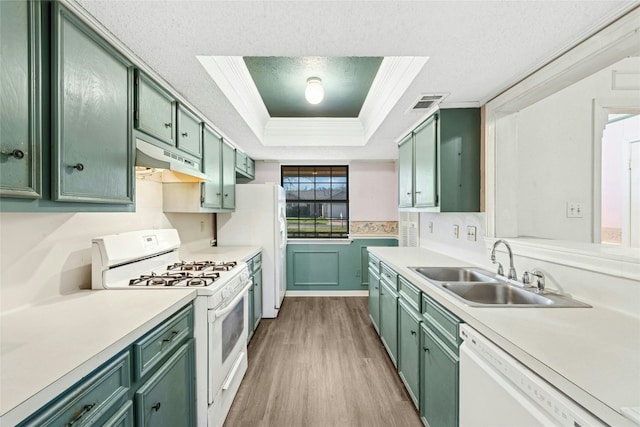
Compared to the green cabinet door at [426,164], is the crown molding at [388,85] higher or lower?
higher

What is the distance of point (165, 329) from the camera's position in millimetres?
1219

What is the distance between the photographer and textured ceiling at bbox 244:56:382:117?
6.88ft

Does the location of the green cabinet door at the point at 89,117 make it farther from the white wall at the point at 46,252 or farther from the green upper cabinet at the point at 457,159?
the green upper cabinet at the point at 457,159

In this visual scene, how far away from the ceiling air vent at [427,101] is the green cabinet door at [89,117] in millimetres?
1858

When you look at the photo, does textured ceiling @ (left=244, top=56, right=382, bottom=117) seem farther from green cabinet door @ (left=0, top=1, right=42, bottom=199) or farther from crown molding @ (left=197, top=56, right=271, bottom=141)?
green cabinet door @ (left=0, top=1, right=42, bottom=199)

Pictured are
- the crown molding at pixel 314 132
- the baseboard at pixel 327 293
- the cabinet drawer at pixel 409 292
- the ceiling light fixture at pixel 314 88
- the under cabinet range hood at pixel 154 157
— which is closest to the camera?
the under cabinet range hood at pixel 154 157

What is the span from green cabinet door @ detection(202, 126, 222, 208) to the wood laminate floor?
4.97ft

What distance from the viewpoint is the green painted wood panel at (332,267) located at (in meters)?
4.30

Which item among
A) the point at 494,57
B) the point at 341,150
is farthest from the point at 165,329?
the point at 341,150

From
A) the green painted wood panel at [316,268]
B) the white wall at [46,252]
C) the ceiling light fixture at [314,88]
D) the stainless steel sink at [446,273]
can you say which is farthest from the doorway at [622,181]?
the white wall at [46,252]

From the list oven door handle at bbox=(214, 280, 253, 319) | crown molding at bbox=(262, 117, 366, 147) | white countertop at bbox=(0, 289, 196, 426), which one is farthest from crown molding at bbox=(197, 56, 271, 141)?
oven door handle at bbox=(214, 280, 253, 319)

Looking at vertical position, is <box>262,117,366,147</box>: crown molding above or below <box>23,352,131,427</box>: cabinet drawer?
above

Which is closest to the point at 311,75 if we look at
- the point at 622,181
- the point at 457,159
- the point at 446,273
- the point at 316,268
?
the point at 457,159

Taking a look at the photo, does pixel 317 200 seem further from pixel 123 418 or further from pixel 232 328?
pixel 123 418
